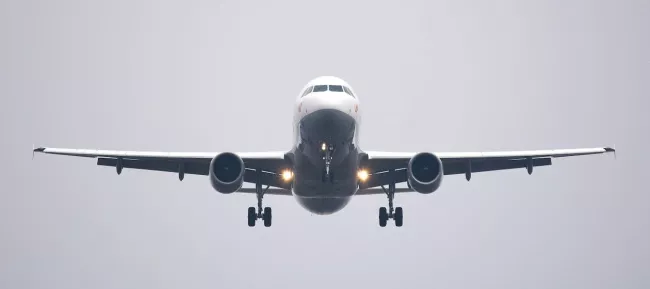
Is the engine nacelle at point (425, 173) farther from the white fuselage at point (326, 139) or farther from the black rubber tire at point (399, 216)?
the black rubber tire at point (399, 216)

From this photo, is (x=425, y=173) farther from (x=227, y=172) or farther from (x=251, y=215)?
(x=251, y=215)

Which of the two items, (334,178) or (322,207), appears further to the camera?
(322,207)

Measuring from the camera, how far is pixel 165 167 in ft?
134

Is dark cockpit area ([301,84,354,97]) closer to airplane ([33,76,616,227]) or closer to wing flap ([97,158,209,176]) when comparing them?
airplane ([33,76,616,227])

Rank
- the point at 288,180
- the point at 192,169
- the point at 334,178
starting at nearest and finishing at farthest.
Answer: the point at 334,178, the point at 288,180, the point at 192,169

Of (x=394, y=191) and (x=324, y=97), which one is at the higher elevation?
(x=324, y=97)

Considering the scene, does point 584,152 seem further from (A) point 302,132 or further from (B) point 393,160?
(A) point 302,132

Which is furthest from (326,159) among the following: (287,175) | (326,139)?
(287,175)

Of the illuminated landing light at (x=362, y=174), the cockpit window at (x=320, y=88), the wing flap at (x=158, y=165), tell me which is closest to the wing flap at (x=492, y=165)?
the illuminated landing light at (x=362, y=174)

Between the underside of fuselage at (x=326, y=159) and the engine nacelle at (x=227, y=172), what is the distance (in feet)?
7.83

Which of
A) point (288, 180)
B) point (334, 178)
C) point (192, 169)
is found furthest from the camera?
point (192, 169)

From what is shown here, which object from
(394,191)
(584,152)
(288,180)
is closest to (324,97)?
(288,180)

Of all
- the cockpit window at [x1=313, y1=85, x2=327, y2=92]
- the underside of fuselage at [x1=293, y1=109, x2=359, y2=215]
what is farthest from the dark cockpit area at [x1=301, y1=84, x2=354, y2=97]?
the underside of fuselage at [x1=293, y1=109, x2=359, y2=215]

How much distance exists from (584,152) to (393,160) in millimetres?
8144
